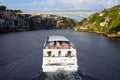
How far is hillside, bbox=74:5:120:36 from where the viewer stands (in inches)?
4034

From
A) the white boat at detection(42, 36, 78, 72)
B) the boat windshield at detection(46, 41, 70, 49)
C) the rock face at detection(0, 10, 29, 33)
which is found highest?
the boat windshield at detection(46, 41, 70, 49)

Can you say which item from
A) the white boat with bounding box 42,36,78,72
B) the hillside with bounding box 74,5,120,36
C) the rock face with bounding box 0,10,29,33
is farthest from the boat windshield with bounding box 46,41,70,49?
the rock face with bounding box 0,10,29,33

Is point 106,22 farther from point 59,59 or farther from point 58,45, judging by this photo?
point 59,59

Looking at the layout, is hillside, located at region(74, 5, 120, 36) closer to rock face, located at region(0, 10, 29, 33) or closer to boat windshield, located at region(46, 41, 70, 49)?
rock face, located at region(0, 10, 29, 33)

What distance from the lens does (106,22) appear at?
404 feet

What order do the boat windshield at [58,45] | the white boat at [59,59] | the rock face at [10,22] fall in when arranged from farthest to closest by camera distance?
the rock face at [10,22]
the boat windshield at [58,45]
the white boat at [59,59]

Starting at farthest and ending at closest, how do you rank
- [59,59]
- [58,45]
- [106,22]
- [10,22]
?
[10,22], [106,22], [58,45], [59,59]

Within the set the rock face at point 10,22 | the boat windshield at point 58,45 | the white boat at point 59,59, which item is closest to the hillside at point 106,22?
the rock face at point 10,22

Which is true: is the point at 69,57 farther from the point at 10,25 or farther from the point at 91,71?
the point at 10,25

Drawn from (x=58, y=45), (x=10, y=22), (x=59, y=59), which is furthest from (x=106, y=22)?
(x=59, y=59)

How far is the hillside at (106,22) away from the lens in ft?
336

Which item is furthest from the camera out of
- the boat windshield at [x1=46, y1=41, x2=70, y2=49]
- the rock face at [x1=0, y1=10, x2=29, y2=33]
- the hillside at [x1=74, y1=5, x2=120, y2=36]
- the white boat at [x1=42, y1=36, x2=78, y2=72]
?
the rock face at [x1=0, y1=10, x2=29, y2=33]

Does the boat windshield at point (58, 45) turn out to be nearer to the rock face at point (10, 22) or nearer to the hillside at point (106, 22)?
the hillside at point (106, 22)

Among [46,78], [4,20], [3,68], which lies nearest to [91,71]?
[46,78]
